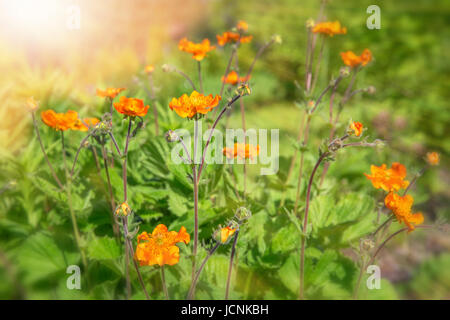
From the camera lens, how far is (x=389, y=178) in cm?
73

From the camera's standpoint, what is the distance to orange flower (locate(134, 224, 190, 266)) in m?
0.60

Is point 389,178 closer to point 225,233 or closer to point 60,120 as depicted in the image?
point 225,233

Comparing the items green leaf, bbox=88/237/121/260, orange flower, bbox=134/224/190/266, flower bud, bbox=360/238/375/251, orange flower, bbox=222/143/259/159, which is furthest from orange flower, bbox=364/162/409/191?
green leaf, bbox=88/237/121/260

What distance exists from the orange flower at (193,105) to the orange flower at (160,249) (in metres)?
0.20

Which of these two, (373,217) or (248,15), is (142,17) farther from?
(373,217)

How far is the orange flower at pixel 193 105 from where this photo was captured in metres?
0.61

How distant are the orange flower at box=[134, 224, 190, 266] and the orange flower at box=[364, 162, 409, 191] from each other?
0.39m

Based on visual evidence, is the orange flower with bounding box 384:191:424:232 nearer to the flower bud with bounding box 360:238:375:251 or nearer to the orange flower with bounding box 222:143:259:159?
the flower bud with bounding box 360:238:375:251

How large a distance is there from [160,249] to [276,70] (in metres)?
3.04

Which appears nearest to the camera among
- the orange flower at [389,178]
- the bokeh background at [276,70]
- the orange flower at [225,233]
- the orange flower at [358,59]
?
the orange flower at [225,233]

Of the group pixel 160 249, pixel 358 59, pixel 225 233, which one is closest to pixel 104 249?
pixel 160 249

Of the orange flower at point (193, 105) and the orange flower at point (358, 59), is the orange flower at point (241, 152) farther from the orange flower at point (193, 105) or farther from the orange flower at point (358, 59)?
the orange flower at point (358, 59)

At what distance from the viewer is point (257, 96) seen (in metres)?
3.14

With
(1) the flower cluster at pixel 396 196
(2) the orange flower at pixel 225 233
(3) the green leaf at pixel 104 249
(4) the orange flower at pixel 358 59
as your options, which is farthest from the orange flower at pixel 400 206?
(3) the green leaf at pixel 104 249
